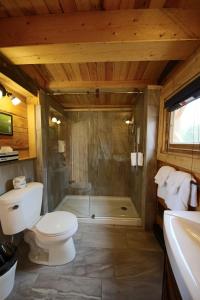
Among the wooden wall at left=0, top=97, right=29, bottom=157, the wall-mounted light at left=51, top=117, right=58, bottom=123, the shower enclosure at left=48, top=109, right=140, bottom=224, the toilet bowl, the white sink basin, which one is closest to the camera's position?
the white sink basin

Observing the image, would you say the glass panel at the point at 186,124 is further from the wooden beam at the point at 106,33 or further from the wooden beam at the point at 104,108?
the wooden beam at the point at 104,108

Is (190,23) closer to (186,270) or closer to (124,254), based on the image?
(186,270)

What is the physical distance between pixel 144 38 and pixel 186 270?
56.0 inches

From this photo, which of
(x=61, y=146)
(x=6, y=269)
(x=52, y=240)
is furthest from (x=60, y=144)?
(x=6, y=269)

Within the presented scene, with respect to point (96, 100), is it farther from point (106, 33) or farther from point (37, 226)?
point (37, 226)

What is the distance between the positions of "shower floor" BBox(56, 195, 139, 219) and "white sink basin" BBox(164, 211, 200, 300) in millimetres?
1532

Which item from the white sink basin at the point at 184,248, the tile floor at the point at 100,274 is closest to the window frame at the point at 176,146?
the white sink basin at the point at 184,248

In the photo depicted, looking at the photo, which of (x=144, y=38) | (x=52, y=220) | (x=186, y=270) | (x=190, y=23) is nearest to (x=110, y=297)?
(x=52, y=220)

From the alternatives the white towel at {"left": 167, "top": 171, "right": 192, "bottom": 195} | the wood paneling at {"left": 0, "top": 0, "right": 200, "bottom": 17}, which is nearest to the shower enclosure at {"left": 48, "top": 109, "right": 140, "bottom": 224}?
the white towel at {"left": 167, "top": 171, "right": 192, "bottom": 195}

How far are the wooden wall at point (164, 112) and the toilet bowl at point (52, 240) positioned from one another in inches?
50.4

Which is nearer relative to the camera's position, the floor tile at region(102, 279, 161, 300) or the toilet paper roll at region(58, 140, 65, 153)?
the floor tile at region(102, 279, 161, 300)

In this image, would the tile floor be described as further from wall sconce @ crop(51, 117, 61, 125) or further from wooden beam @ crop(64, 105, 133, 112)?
wooden beam @ crop(64, 105, 133, 112)

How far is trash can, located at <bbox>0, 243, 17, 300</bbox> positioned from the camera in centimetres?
117

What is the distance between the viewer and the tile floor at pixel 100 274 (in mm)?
1267
